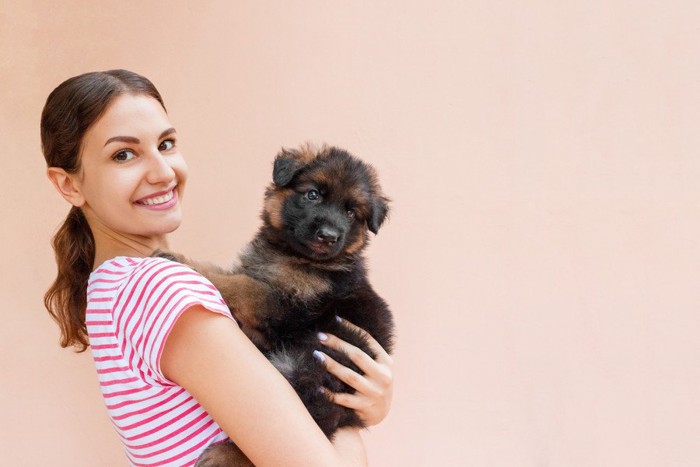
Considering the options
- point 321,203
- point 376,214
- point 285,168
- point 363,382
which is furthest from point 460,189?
point 363,382

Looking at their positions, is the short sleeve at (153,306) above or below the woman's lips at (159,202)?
below

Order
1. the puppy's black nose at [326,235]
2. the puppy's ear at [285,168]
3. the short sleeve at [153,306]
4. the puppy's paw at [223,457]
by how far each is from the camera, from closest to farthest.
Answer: the short sleeve at [153,306] → the puppy's paw at [223,457] → the puppy's black nose at [326,235] → the puppy's ear at [285,168]

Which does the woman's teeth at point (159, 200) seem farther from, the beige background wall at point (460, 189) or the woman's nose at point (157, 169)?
the beige background wall at point (460, 189)

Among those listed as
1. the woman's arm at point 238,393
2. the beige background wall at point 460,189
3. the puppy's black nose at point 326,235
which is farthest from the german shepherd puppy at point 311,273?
the beige background wall at point 460,189

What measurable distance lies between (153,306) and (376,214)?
1013 millimetres

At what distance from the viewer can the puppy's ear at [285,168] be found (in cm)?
225

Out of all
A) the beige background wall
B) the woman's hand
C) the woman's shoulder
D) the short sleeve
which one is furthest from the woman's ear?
the beige background wall

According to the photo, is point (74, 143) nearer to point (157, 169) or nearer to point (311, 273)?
point (157, 169)

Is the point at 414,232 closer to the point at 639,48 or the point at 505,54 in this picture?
the point at 505,54

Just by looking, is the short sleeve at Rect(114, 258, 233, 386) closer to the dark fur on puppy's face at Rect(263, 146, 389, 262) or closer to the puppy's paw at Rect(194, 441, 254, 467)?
the puppy's paw at Rect(194, 441, 254, 467)

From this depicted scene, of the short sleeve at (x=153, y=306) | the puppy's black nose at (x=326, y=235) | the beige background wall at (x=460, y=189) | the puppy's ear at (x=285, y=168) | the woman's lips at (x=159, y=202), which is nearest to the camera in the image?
the short sleeve at (x=153, y=306)

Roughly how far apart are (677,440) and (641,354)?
1.29 feet

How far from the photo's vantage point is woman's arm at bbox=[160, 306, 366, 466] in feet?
5.00

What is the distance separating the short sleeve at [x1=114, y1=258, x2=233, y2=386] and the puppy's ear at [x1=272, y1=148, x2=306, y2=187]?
2.15 feet
